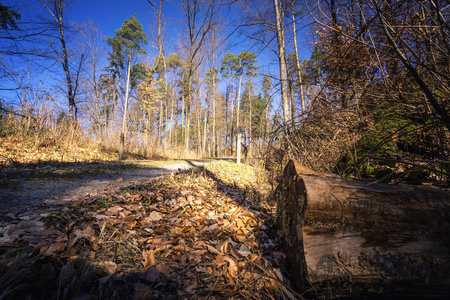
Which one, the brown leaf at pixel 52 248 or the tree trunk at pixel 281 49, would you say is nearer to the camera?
the brown leaf at pixel 52 248

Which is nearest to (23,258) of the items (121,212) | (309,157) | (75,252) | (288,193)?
(75,252)

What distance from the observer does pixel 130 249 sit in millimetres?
1580

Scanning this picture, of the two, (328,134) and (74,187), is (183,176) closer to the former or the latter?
(74,187)

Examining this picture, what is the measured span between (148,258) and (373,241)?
6.04ft

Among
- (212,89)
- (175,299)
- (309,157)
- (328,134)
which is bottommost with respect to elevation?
→ (175,299)

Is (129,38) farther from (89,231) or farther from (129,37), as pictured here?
(89,231)

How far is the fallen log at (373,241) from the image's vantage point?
139 centimetres

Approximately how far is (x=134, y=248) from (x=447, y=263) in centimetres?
249

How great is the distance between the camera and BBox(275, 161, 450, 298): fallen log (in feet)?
4.55

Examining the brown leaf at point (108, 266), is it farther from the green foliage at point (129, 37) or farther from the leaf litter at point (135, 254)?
the green foliage at point (129, 37)

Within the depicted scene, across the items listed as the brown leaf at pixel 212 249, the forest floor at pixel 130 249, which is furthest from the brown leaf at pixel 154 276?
the brown leaf at pixel 212 249

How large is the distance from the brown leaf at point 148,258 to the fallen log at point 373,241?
123cm

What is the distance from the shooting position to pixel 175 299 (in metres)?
1.24

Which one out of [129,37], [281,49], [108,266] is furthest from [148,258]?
[129,37]
